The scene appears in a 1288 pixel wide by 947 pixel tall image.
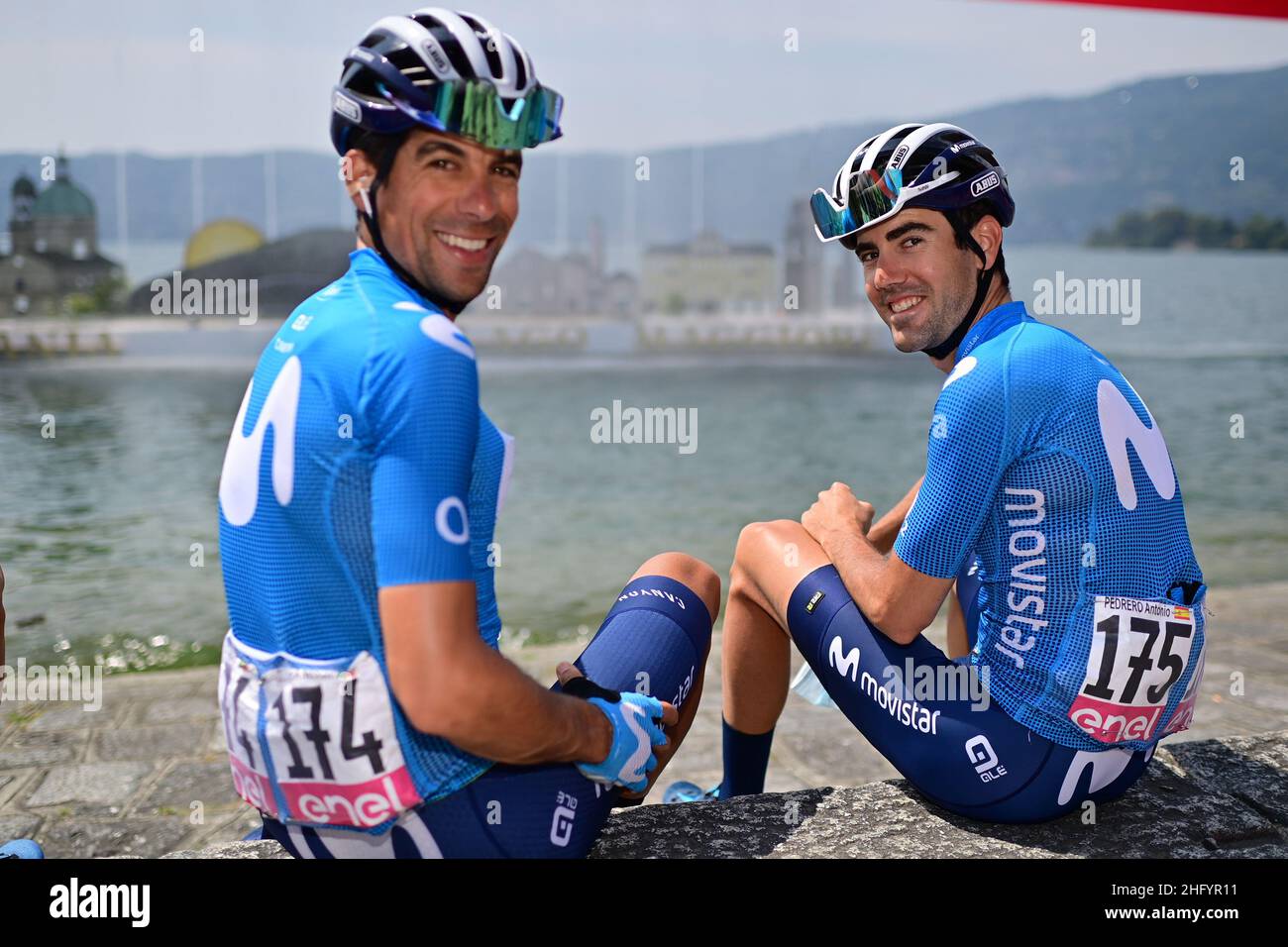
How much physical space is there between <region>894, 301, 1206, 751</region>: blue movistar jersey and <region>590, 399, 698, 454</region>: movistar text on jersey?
1459 centimetres

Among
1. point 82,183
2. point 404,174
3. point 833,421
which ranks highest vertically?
point 82,183

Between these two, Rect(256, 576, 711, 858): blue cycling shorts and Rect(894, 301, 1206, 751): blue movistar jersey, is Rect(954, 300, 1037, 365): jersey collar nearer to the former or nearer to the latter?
Rect(894, 301, 1206, 751): blue movistar jersey

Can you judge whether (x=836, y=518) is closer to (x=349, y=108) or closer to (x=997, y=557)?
Answer: (x=997, y=557)

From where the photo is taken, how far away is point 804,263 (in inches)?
3760

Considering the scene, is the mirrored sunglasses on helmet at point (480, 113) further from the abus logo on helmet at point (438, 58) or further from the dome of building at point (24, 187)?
the dome of building at point (24, 187)

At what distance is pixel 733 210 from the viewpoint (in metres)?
129

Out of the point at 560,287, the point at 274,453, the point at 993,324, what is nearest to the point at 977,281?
the point at 993,324

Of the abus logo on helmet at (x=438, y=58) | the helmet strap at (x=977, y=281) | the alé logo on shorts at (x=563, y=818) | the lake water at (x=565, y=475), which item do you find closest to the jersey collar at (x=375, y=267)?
the abus logo on helmet at (x=438, y=58)

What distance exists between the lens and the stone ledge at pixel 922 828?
9.58 feet

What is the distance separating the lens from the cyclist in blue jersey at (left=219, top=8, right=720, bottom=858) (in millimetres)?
2072

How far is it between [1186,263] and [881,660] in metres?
155
